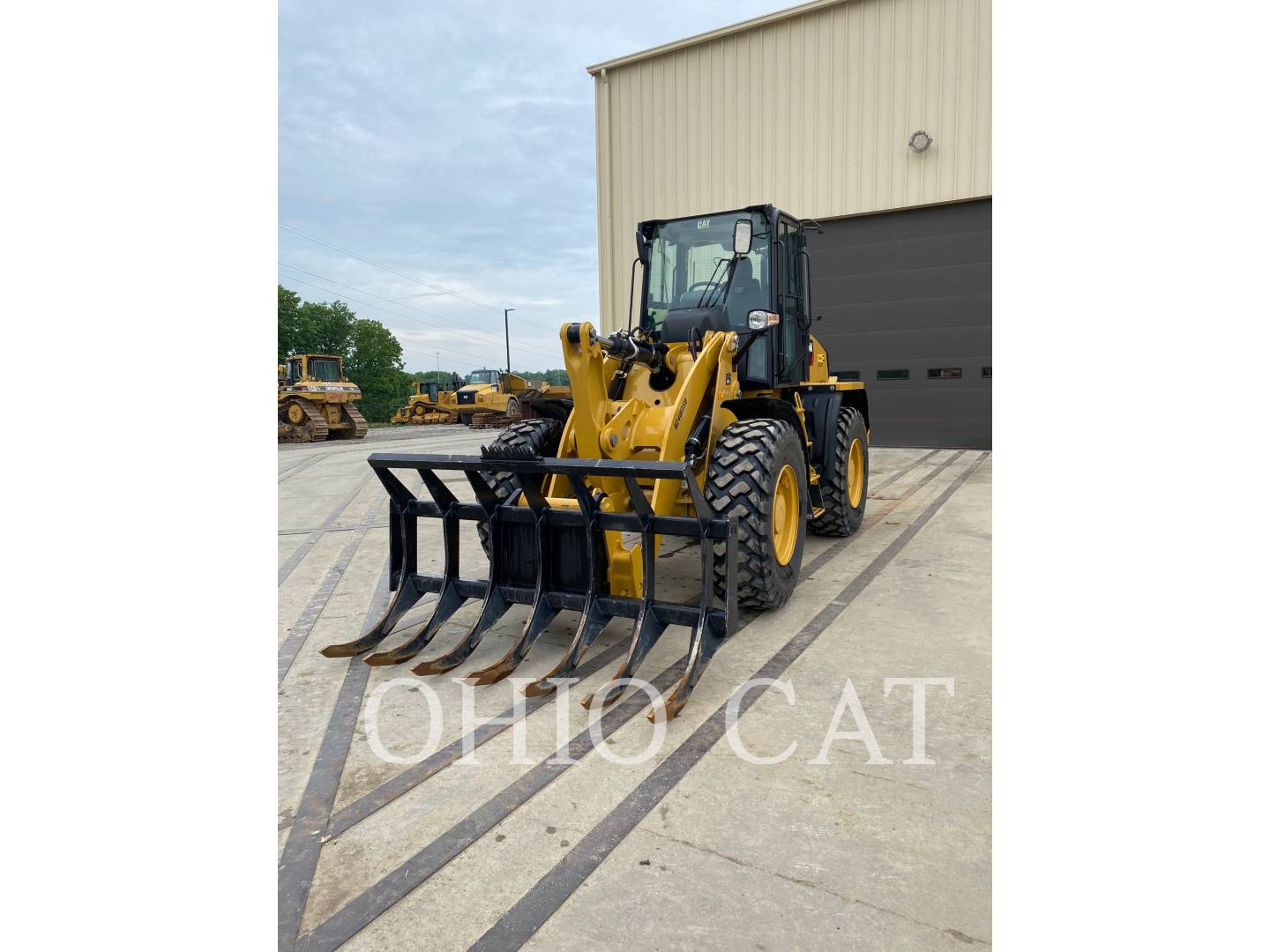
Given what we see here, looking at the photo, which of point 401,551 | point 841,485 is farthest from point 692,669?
point 841,485

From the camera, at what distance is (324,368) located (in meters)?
27.0

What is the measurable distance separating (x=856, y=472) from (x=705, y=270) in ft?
9.21

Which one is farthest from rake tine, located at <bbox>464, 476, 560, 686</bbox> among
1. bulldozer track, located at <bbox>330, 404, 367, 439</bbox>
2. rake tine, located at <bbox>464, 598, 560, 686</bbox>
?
bulldozer track, located at <bbox>330, 404, 367, 439</bbox>

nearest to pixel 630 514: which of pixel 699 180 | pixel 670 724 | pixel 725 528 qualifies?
pixel 725 528

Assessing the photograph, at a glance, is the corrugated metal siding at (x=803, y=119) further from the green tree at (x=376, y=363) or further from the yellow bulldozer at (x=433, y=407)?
the green tree at (x=376, y=363)

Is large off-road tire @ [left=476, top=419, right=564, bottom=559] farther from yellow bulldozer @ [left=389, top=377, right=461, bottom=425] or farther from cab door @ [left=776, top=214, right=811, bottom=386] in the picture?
yellow bulldozer @ [left=389, top=377, right=461, bottom=425]

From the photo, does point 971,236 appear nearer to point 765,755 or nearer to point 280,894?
point 765,755

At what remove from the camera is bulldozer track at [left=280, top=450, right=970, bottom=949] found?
2174 millimetres

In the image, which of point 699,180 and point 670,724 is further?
point 699,180

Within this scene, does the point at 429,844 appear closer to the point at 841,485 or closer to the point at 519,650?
the point at 519,650

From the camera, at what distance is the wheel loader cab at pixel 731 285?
5.89 metres

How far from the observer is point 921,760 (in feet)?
9.92

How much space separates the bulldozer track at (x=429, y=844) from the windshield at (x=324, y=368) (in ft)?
82.5

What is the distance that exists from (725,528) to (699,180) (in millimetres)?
13809
